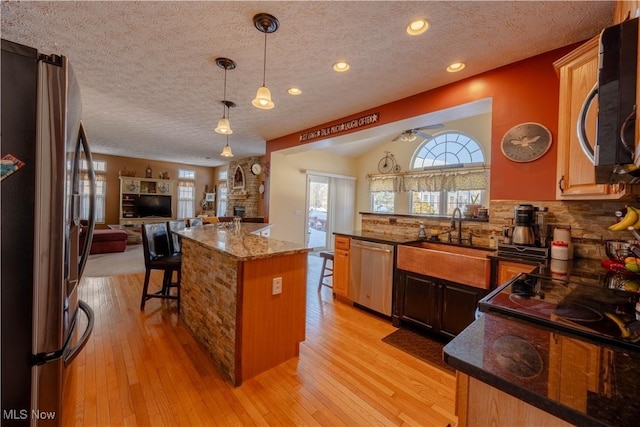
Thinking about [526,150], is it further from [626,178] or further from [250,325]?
[250,325]

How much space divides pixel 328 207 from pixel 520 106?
199 inches

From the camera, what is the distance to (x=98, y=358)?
80.8 inches

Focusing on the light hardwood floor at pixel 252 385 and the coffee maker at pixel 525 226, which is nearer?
the light hardwood floor at pixel 252 385

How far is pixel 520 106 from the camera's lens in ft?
7.47

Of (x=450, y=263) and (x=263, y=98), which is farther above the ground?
(x=263, y=98)

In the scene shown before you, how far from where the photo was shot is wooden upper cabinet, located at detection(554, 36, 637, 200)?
5.26 feet

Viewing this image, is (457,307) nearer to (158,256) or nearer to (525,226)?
(525,226)

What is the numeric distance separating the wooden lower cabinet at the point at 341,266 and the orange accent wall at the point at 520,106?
170cm

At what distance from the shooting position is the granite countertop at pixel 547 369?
0.48 meters

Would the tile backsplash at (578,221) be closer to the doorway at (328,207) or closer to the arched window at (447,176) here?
the arched window at (447,176)

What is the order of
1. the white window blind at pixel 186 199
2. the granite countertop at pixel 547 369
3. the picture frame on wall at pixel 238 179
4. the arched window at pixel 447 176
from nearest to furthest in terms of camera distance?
the granite countertop at pixel 547 369 < the arched window at pixel 447 176 < the picture frame on wall at pixel 238 179 < the white window blind at pixel 186 199

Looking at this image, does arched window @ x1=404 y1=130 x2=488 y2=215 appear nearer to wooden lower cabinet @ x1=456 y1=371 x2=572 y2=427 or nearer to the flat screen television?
wooden lower cabinet @ x1=456 y1=371 x2=572 y2=427

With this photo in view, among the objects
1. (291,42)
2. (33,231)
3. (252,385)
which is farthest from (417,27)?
(252,385)

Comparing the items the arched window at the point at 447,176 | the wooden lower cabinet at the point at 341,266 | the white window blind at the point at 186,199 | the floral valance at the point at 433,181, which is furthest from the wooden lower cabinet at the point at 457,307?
the white window blind at the point at 186,199
